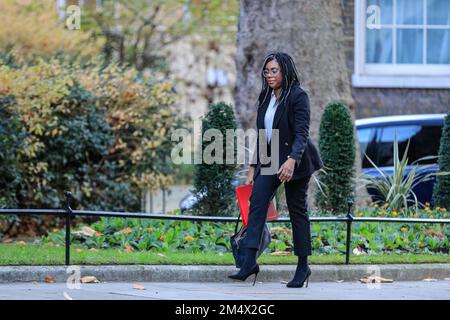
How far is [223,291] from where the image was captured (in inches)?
342

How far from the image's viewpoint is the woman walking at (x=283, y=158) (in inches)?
344

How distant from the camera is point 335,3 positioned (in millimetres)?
14539

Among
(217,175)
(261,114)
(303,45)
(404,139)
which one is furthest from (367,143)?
(261,114)

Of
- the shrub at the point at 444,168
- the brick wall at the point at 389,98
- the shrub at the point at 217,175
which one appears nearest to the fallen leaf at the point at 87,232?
the shrub at the point at 217,175

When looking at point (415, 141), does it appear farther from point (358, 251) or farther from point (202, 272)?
point (202, 272)

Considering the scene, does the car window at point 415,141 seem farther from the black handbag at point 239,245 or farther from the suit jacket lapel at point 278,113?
the suit jacket lapel at point 278,113

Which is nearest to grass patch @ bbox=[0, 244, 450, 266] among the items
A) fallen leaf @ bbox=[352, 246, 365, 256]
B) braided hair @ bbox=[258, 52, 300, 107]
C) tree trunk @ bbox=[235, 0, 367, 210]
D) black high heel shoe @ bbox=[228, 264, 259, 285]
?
fallen leaf @ bbox=[352, 246, 365, 256]

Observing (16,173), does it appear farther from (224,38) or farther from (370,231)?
(224,38)

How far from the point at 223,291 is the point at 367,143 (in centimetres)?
765

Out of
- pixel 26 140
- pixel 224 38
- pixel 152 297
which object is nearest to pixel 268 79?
pixel 152 297

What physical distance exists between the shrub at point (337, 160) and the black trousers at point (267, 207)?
12.9 feet
